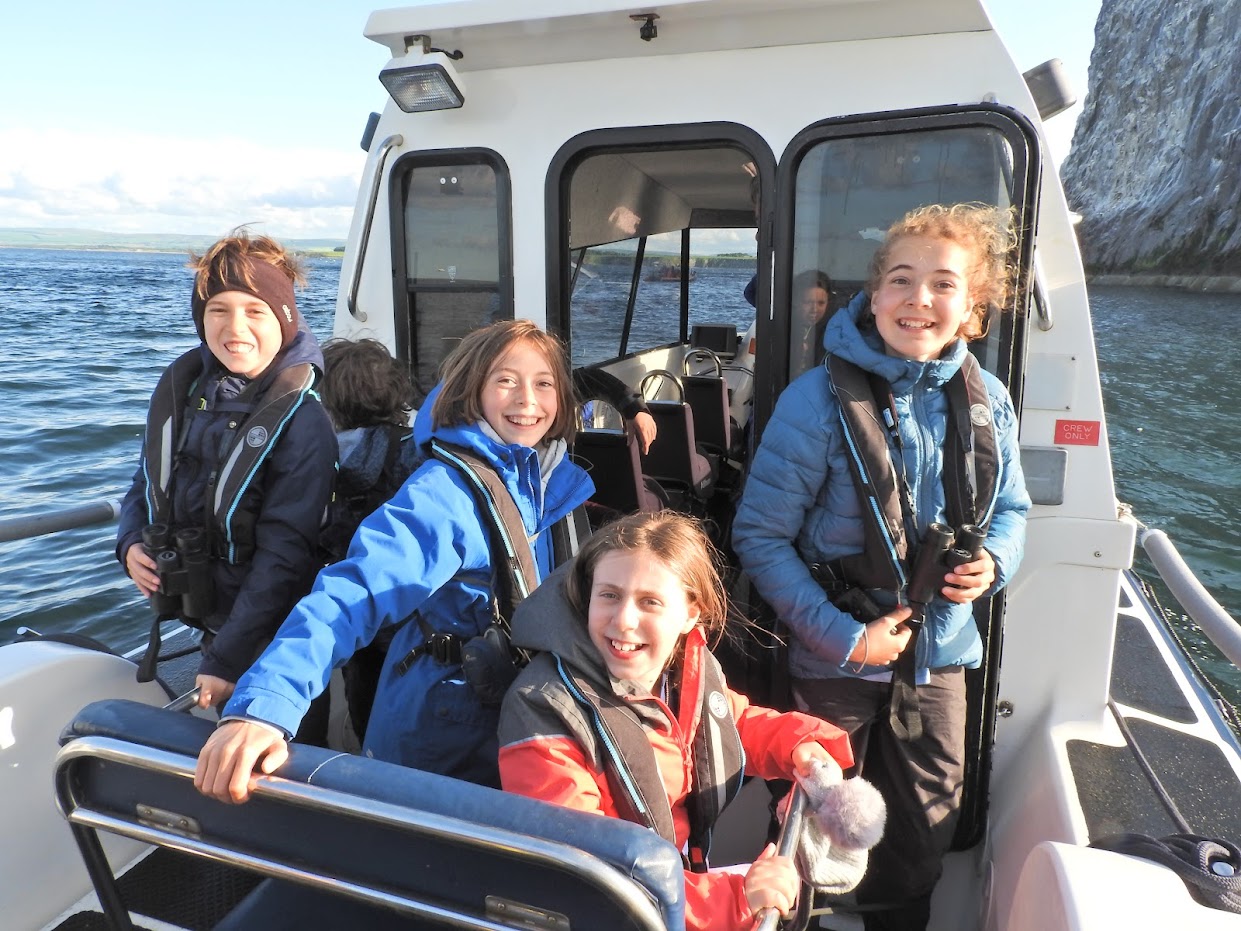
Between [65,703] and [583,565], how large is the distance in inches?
55.4

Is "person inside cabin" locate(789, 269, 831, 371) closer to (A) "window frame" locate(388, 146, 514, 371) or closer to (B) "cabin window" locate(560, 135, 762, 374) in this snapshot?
(B) "cabin window" locate(560, 135, 762, 374)

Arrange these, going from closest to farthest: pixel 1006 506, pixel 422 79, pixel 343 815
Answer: pixel 343 815 → pixel 1006 506 → pixel 422 79

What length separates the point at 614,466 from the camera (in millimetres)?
3055

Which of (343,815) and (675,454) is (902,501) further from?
(675,454)

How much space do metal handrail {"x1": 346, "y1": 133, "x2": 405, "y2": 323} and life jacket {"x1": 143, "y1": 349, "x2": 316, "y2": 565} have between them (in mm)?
1010

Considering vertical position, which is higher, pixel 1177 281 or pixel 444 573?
pixel 1177 281

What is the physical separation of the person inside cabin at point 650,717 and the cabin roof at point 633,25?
60.0 inches

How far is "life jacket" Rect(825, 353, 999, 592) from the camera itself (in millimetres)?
1840

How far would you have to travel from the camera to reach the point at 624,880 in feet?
3.02

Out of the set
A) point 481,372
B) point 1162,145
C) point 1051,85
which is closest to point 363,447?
point 481,372

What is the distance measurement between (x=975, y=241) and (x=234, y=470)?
5.83 ft

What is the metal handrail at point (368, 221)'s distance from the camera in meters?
2.91

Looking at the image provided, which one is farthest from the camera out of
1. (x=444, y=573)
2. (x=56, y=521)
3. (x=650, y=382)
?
(x=650, y=382)

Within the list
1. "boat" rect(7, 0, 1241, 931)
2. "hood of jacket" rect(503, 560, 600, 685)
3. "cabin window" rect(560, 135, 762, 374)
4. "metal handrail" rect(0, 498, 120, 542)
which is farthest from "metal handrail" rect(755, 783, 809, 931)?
"metal handrail" rect(0, 498, 120, 542)
